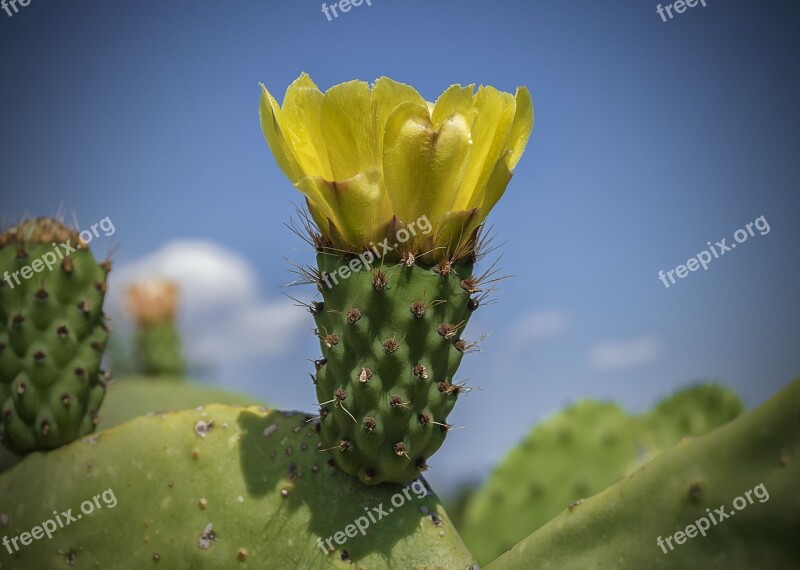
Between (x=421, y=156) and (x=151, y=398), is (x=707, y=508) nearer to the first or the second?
(x=421, y=156)

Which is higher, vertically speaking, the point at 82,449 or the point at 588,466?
the point at 82,449

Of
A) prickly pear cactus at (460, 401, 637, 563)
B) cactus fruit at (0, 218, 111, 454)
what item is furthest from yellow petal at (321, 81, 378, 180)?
prickly pear cactus at (460, 401, 637, 563)

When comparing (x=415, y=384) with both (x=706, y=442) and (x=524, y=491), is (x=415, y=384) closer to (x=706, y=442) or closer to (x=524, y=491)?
(x=706, y=442)

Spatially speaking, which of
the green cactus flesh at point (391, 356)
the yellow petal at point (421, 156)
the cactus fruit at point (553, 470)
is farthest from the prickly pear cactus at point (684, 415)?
the yellow petal at point (421, 156)

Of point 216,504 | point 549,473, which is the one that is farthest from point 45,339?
point 549,473

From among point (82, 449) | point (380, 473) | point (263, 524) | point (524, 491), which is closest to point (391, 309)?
point (380, 473)

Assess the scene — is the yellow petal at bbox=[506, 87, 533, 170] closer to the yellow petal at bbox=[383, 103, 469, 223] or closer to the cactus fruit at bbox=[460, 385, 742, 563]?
the yellow petal at bbox=[383, 103, 469, 223]
